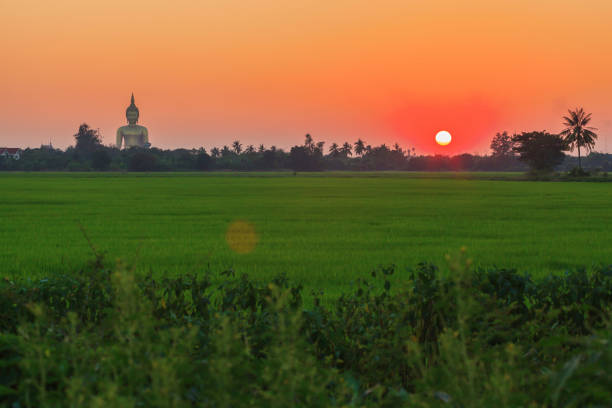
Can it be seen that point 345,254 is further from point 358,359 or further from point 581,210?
point 581,210

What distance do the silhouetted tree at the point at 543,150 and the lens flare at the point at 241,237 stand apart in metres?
104

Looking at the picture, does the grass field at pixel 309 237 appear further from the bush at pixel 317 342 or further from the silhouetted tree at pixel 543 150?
the silhouetted tree at pixel 543 150

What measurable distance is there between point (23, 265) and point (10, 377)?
433 inches

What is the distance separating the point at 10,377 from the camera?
14.5ft

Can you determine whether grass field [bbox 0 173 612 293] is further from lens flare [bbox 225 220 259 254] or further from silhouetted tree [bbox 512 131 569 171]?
silhouetted tree [bbox 512 131 569 171]

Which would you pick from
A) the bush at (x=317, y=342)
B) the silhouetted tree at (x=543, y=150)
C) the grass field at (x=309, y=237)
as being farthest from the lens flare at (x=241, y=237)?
the silhouetted tree at (x=543, y=150)

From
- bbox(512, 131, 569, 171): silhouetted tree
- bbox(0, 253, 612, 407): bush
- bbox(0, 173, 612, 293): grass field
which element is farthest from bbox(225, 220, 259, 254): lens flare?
bbox(512, 131, 569, 171): silhouetted tree

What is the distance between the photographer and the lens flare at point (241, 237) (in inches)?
698

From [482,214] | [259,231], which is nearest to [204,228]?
[259,231]

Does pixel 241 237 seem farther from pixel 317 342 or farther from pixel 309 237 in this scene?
pixel 317 342

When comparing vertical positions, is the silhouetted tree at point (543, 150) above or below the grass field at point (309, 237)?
above

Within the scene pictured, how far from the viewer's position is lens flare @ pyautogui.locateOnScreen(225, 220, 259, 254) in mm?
17719

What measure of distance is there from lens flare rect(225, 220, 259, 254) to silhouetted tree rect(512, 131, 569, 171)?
103506 millimetres

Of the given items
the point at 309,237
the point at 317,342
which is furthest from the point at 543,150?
the point at 317,342
